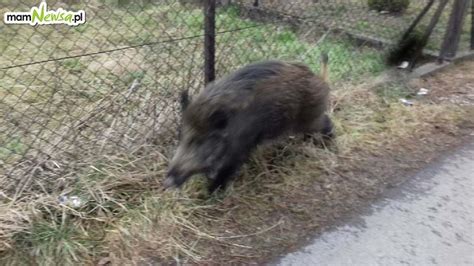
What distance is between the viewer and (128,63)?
16.3 feet

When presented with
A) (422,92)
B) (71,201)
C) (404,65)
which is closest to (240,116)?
(71,201)

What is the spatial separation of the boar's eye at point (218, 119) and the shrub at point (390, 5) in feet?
17.2

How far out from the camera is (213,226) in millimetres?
2891

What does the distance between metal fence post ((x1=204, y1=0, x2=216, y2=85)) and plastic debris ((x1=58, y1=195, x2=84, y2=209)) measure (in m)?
1.31

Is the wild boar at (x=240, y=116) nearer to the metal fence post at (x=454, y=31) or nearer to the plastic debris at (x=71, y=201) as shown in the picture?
the plastic debris at (x=71, y=201)

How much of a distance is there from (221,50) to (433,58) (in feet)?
8.11

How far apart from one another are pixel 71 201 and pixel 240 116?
114cm

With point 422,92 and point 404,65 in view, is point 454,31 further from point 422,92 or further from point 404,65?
point 422,92

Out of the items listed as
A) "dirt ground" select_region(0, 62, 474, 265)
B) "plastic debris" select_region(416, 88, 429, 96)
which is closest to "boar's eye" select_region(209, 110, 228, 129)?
"dirt ground" select_region(0, 62, 474, 265)

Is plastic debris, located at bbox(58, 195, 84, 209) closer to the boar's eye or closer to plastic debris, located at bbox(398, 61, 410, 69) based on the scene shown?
the boar's eye

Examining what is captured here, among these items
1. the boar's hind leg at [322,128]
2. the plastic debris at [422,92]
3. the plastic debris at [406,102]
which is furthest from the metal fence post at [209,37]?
the plastic debris at [422,92]

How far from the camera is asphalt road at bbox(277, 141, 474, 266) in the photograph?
2.69 metres

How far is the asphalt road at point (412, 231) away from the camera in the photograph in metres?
2.69

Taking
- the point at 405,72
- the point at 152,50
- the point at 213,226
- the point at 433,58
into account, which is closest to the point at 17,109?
the point at 152,50
